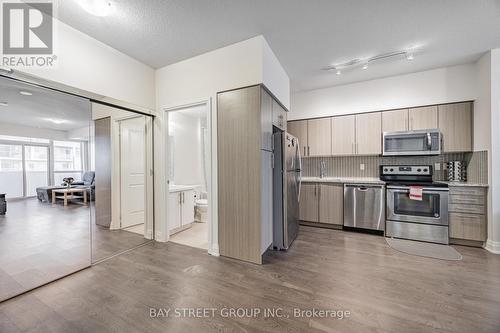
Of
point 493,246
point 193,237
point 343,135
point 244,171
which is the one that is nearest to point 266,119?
point 244,171

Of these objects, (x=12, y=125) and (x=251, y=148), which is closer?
(x=12, y=125)

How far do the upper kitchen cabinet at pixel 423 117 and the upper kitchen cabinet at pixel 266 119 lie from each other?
2.69 metres

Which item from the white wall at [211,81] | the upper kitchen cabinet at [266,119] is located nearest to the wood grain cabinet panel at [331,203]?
the upper kitchen cabinet at [266,119]

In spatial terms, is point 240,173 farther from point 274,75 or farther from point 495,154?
point 495,154

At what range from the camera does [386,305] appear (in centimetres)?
168

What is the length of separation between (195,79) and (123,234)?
2882 mm

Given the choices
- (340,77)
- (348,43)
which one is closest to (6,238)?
(348,43)

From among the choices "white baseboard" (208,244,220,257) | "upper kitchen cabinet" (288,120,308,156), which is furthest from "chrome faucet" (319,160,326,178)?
"white baseboard" (208,244,220,257)

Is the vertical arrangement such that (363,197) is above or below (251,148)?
below

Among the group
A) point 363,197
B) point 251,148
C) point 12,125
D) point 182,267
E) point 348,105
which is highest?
point 348,105

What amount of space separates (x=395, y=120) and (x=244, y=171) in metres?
3.13

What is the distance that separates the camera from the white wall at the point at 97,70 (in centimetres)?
215

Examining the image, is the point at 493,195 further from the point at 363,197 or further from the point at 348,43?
the point at 348,43

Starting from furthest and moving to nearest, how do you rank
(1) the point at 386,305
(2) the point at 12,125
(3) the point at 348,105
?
(3) the point at 348,105 < (2) the point at 12,125 < (1) the point at 386,305
